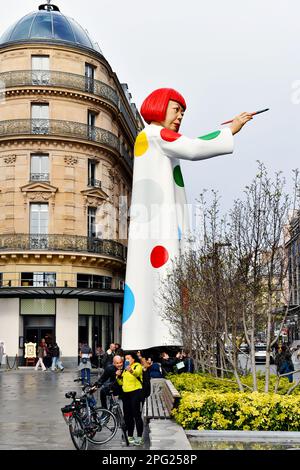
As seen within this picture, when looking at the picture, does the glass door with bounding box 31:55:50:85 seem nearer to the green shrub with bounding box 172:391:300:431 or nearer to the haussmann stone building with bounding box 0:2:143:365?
the haussmann stone building with bounding box 0:2:143:365

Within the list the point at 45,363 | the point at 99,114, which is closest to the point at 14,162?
the point at 99,114

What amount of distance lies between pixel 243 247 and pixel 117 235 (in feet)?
105

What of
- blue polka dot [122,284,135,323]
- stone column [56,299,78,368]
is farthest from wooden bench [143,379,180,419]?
stone column [56,299,78,368]

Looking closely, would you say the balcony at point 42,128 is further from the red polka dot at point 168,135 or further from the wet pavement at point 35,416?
the red polka dot at point 168,135

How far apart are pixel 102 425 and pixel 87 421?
1.95ft

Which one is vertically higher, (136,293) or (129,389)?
(136,293)

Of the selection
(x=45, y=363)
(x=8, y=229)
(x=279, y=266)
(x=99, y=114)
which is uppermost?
(x=99, y=114)

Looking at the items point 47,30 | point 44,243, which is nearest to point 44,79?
point 47,30

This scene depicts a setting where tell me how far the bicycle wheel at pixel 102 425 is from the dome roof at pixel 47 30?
3078cm

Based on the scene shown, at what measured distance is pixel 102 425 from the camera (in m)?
12.6

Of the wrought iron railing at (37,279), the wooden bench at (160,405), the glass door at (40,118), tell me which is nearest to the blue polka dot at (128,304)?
the wooden bench at (160,405)

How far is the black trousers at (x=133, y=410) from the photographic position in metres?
11.8

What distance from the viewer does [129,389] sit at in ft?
38.7
